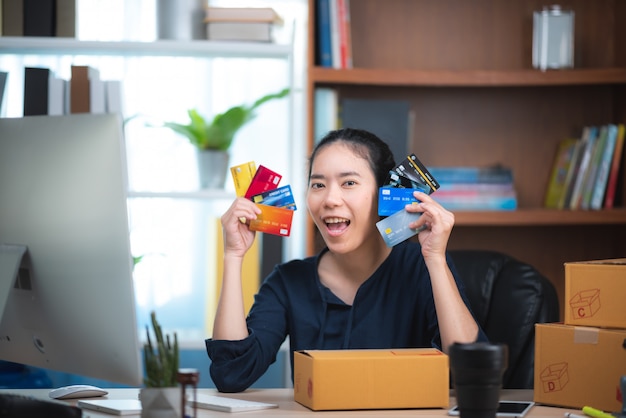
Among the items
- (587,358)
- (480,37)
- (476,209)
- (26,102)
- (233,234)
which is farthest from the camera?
(480,37)

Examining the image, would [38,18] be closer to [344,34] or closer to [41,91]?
[41,91]

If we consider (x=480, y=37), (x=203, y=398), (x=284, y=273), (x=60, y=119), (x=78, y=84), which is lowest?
(x=203, y=398)

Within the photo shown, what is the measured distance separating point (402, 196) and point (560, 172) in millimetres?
1485

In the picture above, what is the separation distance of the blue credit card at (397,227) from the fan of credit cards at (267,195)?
0.20 meters

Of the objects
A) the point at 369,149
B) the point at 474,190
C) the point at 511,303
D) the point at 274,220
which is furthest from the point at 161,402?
the point at 474,190

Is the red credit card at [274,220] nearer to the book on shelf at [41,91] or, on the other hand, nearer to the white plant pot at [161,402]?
the white plant pot at [161,402]

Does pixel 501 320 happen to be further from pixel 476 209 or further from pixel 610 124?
pixel 610 124

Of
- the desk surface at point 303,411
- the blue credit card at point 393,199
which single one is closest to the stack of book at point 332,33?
the blue credit card at point 393,199

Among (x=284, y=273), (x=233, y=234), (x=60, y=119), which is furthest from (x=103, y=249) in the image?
(x=284, y=273)

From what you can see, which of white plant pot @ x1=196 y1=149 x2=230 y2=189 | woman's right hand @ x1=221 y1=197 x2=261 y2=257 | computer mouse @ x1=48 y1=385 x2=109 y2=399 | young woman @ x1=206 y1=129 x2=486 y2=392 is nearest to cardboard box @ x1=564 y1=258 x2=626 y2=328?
young woman @ x1=206 y1=129 x2=486 y2=392

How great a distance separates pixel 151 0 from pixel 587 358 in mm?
2206

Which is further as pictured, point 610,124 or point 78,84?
point 610,124

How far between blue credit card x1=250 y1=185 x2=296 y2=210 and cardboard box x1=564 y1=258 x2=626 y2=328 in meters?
0.59

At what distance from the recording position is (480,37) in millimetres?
3213
